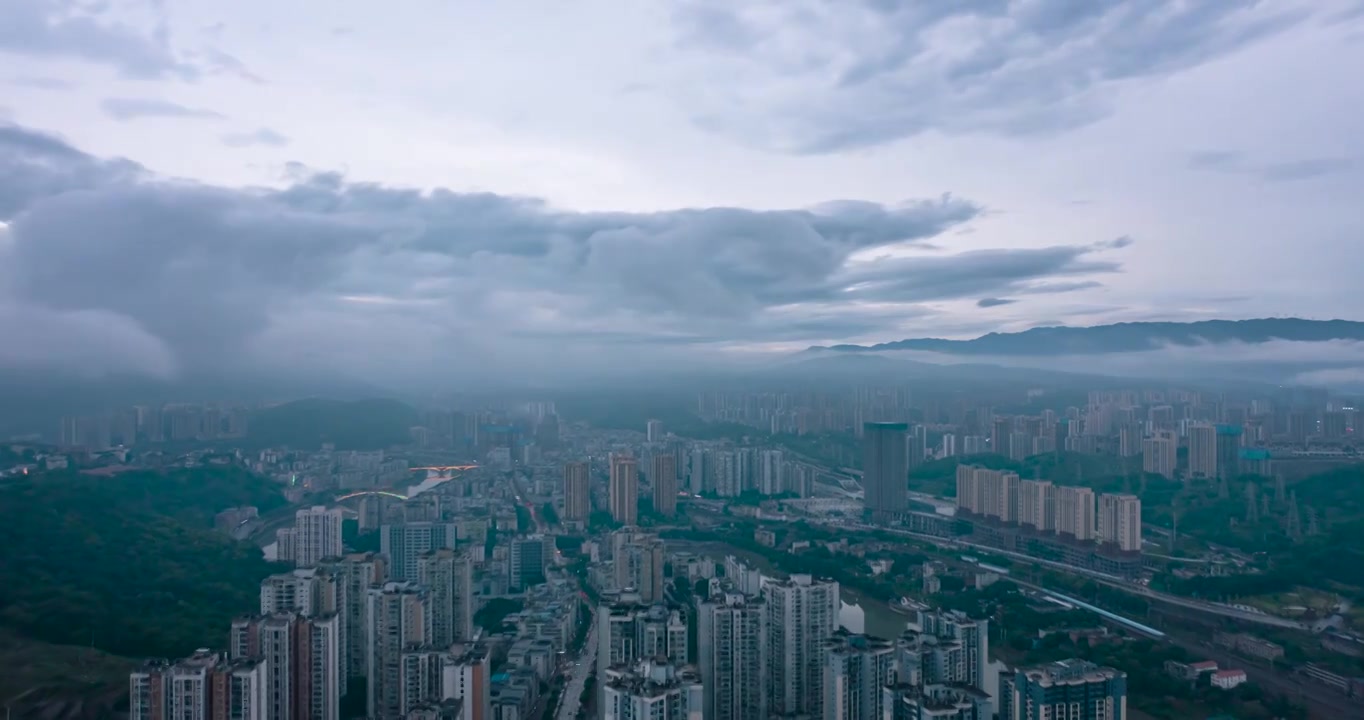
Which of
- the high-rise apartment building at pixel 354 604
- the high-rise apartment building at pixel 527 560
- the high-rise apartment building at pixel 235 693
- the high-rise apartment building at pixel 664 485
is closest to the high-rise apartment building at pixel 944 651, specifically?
the high-rise apartment building at pixel 235 693

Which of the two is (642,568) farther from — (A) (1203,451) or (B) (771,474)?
(A) (1203,451)

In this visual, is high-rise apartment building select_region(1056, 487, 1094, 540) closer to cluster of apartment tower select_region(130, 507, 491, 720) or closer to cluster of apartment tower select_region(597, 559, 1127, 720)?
cluster of apartment tower select_region(597, 559, 1127, 720)

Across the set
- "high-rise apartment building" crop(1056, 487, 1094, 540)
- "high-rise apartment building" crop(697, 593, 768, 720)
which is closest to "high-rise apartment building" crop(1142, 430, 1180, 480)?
"high-rise apartment building" crop(1056, 487, 1094, 540)

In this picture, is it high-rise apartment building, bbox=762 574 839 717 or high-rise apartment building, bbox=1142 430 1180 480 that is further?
high-rise apartment building, bbox=1142 430 1180 480

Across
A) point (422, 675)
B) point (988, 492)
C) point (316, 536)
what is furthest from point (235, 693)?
point (988, 492)

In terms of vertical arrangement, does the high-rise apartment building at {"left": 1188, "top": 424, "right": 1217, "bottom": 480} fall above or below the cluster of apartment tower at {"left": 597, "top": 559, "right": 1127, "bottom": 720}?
above

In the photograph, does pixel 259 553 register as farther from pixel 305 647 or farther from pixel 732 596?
pixel 732 596

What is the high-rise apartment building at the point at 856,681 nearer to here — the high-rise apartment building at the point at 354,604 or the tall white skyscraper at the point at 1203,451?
the high-rise apartment building at the point at 354,604
